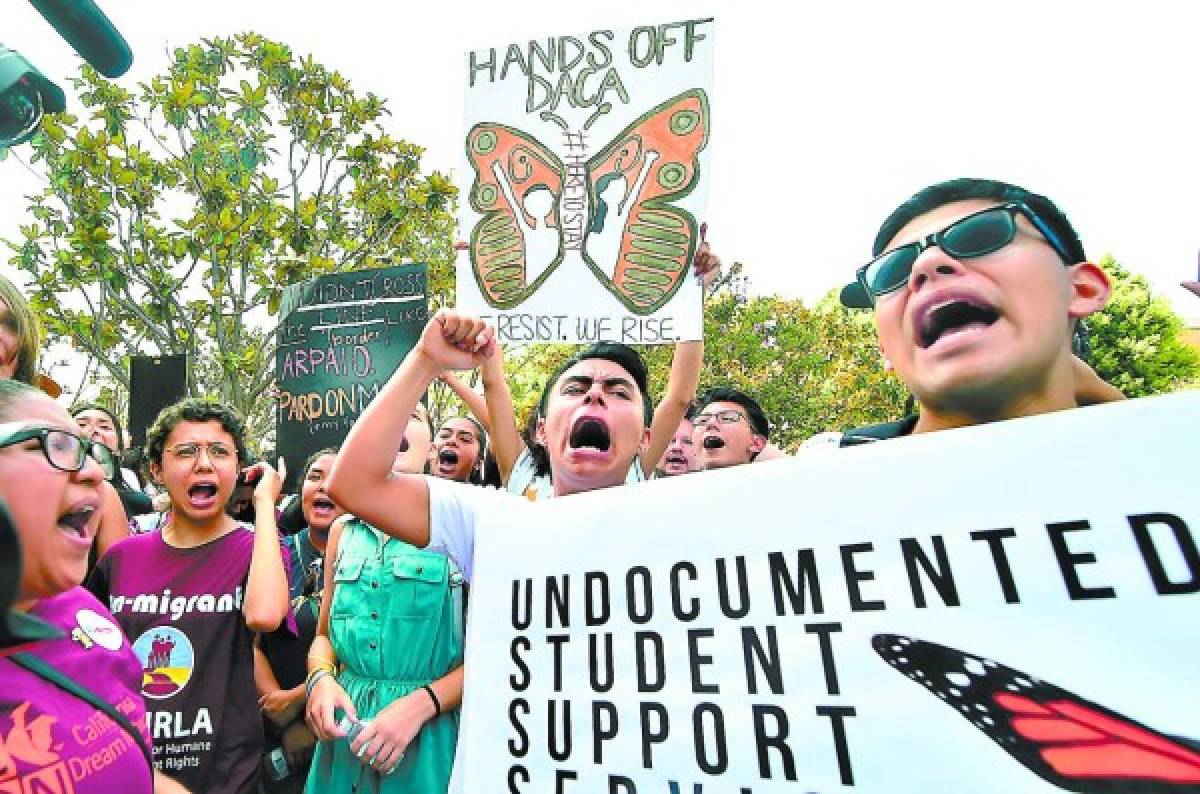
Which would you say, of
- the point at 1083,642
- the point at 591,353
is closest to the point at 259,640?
the point at 591,353

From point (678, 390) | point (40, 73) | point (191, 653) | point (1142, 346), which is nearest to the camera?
point (40, 73)

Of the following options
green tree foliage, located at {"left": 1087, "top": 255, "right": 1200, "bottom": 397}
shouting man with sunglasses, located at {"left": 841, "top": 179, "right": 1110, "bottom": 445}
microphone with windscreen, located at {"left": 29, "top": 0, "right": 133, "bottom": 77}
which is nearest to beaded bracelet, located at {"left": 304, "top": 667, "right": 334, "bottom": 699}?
microphone with windscreen, located at {"left": 29, "top": 0, "right": 133, "bottom": 77}

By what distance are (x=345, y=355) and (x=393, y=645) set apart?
2.39 m

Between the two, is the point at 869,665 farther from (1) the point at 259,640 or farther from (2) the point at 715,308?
(2) the point at 715,308

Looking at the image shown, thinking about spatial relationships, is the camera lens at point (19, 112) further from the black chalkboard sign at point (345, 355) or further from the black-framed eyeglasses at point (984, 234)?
the black chalkboard sign at point (345, 355)

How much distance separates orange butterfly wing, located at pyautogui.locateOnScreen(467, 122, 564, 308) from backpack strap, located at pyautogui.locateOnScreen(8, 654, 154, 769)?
1.96 m

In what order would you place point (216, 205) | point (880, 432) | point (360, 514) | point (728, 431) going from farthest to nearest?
point (216, 205) → point (728, 431) → point (360, 514) → point (880, 432)

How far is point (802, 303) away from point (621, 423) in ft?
78.8

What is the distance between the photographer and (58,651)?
1.50 metres

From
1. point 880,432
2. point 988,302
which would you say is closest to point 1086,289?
point 988,302

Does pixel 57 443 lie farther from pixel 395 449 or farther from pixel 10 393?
pixel 395 449

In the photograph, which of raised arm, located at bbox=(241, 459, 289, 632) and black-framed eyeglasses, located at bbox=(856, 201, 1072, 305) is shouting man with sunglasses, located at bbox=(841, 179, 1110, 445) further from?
raised arm, located at bbox=(241, 459, 289, 632)

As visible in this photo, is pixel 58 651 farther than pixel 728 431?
No

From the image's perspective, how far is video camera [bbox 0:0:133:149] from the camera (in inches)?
61.2
